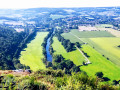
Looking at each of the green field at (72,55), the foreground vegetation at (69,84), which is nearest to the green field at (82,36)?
the green field at (72,55)

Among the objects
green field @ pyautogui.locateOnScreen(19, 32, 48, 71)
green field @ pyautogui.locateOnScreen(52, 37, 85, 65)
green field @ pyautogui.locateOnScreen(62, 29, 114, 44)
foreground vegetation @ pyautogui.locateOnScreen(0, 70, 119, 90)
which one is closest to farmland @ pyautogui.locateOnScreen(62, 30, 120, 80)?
green field @ pyautogui.locateOnScreen(52, 37, 85, 65)

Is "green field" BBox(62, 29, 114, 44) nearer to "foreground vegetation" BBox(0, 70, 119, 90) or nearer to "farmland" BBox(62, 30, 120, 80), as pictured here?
"farmland" BBox(62, 30, 120, 80)

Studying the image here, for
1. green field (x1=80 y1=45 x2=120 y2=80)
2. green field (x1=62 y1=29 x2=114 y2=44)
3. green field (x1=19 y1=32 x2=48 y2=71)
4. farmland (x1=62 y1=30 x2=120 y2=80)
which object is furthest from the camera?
green field (x1=62 y1=29 x2=114 y2=44)

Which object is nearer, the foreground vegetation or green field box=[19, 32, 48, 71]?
the foreground vegetation

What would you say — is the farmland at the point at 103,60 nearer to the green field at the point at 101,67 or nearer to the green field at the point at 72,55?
the green field at the point at 101,67

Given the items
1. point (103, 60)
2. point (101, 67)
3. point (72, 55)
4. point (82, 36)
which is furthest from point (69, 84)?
point (82, 36)

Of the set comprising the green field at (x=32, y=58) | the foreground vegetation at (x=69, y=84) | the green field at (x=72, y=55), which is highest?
the foreground vegetation at (x=69, y=84)

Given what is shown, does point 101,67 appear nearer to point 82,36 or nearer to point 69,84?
point 69,84

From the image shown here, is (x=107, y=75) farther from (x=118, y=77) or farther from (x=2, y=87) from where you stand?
(x=2, y=87)
